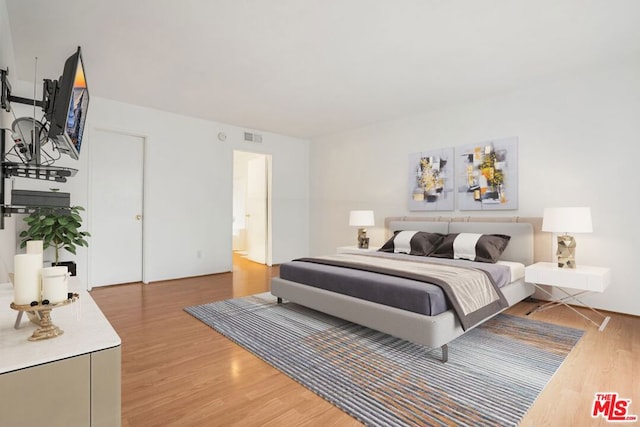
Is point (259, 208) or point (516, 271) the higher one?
point (259, 208)

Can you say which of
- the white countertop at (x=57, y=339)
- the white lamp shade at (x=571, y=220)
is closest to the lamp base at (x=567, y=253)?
the white lamp shade at (x=571, y=220)

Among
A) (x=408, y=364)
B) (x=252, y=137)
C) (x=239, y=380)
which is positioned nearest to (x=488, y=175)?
(x=408, y=364)

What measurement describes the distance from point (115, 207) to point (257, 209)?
2709 mm

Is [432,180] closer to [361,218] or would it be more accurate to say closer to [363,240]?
[361,218]

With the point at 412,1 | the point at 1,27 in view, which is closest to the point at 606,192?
the point at 412,1

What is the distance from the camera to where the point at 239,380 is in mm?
2098

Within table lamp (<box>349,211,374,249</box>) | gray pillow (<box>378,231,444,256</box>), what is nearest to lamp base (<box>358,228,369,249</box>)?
table lamp (<box>349,211,374,249</box>)

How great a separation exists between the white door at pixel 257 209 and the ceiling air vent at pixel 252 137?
543mm

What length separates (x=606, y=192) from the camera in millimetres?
3381

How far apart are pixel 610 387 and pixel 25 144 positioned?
3.92 meters

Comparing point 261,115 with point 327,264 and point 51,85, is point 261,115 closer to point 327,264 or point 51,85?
point 327,264

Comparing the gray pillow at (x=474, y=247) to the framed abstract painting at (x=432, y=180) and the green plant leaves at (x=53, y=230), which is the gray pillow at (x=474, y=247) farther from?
the green plant leaves at (x=53, y=230)

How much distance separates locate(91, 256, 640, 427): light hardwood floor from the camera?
5.66 feet

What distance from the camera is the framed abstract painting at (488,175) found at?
13.2 ft
